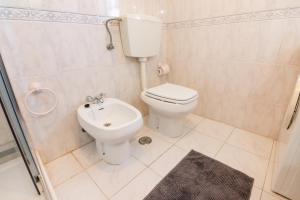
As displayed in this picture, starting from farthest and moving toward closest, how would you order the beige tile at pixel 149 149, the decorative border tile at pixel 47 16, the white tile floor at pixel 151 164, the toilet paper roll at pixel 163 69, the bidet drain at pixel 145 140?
the toilet paper roll at pixel 163 69 → the bidet drain at pixel 145 140 → the beige tile at pixel 149 149 → the white tile floor at pixel 151 164 → the decorative border tile at pixel 47 16

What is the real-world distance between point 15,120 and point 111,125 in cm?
59

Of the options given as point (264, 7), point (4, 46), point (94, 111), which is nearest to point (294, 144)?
point (264, 7)

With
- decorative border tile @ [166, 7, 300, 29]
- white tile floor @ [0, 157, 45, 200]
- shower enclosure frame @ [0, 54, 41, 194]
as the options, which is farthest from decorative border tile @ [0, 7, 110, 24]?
white tile floor @ [0, 157, 45, 200]

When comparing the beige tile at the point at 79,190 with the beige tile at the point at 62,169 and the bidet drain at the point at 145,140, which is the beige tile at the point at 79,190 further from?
the bidet drain at the point at 145,140

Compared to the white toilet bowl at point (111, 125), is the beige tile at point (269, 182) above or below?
below

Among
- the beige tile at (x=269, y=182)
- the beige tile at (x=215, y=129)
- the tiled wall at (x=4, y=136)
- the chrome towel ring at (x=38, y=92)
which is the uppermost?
the chrome towel ring at (x=38, y=92)

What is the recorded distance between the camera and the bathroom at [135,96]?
99 cm

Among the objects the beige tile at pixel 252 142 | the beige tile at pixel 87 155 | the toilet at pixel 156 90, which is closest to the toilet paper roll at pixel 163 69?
the toilet at pixel 156 90

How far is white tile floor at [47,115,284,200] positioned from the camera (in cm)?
103

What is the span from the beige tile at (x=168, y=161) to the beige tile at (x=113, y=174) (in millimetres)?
114

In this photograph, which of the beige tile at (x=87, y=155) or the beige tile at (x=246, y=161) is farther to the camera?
the beige tile at (x=87, y=155)

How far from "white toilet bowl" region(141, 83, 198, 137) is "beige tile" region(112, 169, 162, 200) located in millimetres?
498

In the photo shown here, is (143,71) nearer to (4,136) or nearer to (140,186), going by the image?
(140,186)

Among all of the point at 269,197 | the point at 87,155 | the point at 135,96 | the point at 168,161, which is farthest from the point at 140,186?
the point at 135,96
